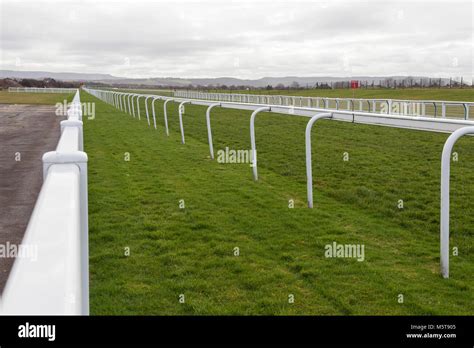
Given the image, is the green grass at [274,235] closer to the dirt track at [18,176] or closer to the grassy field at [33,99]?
the dirt track at [18,176]

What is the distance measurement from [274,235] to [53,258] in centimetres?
444

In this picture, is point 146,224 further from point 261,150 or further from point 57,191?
point 261,150

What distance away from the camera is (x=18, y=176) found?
335 inches

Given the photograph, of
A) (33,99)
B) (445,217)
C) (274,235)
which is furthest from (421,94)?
(445,217)

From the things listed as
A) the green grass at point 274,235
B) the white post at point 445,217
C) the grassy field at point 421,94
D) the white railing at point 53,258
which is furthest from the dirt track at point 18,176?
the grassy field at point 421,94

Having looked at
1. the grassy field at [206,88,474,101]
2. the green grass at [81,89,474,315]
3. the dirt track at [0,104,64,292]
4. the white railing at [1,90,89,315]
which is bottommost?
the green grass at [81,89,474,315]

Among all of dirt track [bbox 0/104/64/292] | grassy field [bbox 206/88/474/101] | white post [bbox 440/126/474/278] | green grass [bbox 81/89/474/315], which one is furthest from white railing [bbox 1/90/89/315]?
grassy field [bbox 206/88/474/101]

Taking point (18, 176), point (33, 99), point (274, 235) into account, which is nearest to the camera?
point (274, 235)

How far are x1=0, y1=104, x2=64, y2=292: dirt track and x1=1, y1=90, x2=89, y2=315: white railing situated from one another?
2523 mm

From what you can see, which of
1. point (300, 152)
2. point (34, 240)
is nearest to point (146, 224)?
point (34, 240)

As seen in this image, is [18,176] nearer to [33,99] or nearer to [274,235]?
[274,235]

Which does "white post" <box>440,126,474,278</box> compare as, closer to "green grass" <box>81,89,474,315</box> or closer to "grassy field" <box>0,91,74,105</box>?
"green grass" <box>81,89,474,315</box>

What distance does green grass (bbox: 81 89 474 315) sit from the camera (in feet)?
12.5
